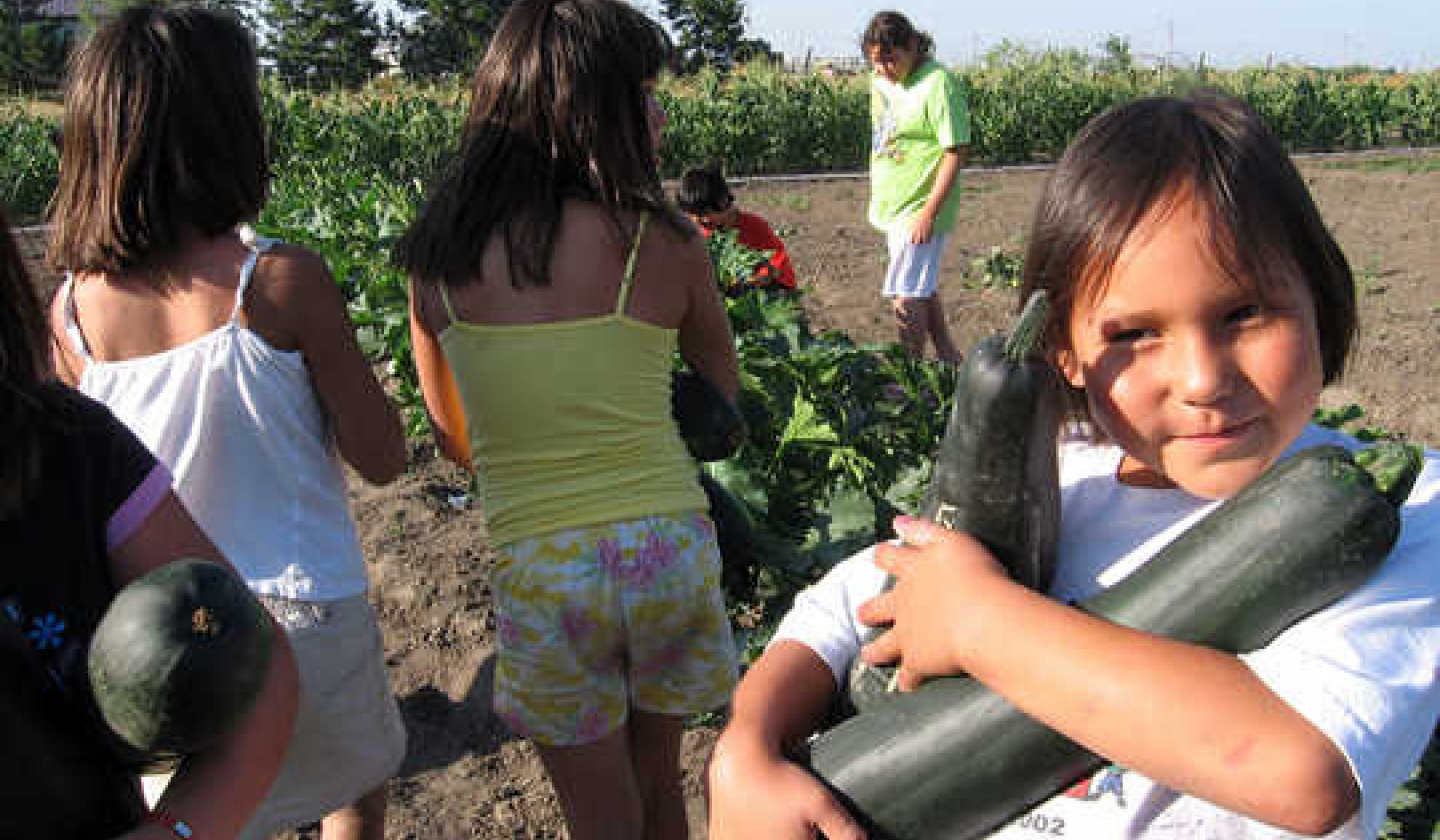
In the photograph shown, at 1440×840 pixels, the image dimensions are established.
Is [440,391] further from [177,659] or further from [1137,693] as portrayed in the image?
[1137,693]

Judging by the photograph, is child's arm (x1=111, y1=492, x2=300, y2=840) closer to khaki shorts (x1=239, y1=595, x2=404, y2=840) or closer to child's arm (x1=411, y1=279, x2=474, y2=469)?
khaki shorts (x1=239, y1=595, x2=404, y2=840)

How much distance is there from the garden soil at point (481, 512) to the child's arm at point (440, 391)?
104 cm

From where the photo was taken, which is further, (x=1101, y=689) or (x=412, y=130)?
(x=412, y=130)

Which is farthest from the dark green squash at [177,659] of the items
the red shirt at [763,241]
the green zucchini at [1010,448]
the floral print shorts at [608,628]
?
the red shirt at [763,241]

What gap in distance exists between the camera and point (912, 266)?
22.6 feet

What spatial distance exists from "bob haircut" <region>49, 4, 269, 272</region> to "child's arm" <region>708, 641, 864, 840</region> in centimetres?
152

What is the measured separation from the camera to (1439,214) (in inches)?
548

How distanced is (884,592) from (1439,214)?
15344mm

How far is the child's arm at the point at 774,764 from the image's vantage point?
4.18ft

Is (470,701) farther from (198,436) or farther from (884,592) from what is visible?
(884,592)

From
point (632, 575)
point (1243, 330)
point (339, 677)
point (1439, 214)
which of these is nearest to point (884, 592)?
point (1243, 330)

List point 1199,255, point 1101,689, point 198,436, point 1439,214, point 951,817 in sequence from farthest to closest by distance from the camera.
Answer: point 1439,214
point 198,436
point 951,817
point 1199,255
point 1101,689

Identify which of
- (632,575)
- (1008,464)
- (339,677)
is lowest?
(339,677)

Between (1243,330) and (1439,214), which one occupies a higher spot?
(1243,330)
